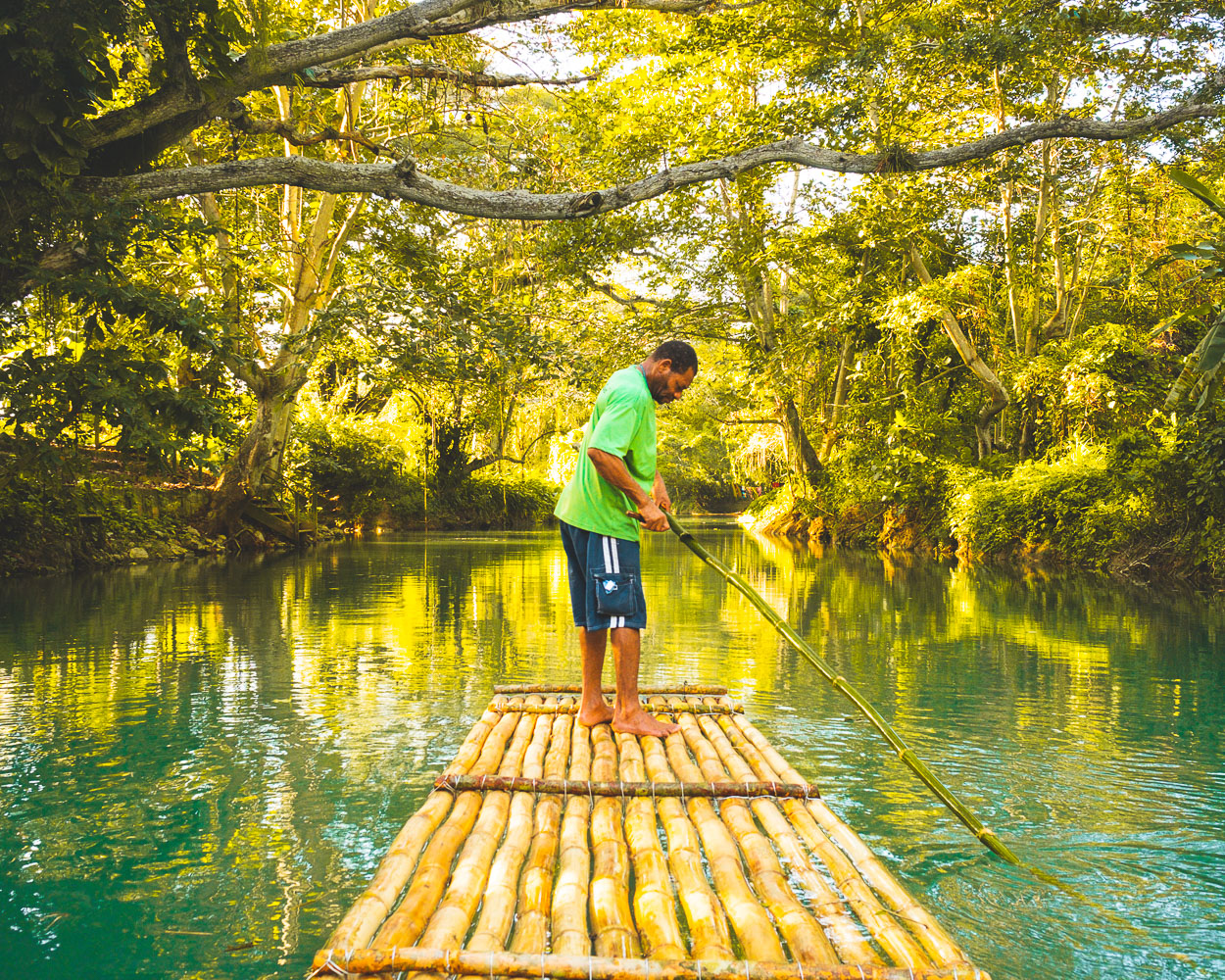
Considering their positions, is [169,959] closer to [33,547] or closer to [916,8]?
[33,547]

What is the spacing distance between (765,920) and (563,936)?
48 cm

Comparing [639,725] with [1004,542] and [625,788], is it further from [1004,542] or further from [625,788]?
[1004,542]

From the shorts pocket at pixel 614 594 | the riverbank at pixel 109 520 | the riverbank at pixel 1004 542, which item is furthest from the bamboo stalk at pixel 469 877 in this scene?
the riverbank at pixel 1004 542

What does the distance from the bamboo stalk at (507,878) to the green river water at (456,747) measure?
58 centimetres

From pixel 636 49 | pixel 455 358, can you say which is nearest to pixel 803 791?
pixel 455 358

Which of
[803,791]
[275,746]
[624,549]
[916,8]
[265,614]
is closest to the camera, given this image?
[803,791]

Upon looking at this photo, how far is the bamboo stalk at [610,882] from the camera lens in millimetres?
2145

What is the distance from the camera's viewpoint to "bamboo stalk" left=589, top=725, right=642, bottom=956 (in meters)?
2.14

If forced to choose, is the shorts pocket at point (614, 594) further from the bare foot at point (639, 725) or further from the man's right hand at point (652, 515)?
the bare foot at point (639, 725)

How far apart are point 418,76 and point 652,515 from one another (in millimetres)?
7810

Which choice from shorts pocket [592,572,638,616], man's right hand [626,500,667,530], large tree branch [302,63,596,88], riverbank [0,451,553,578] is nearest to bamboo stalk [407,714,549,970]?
shorts pocket [592,572,638,616]

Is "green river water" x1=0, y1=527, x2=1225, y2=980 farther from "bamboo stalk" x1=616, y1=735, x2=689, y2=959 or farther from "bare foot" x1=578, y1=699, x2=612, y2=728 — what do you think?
"bamboo stalk" x1=616, y1=735, x2=689, y2=959

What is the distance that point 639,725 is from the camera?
3900 mm

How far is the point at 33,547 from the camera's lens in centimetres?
1334
